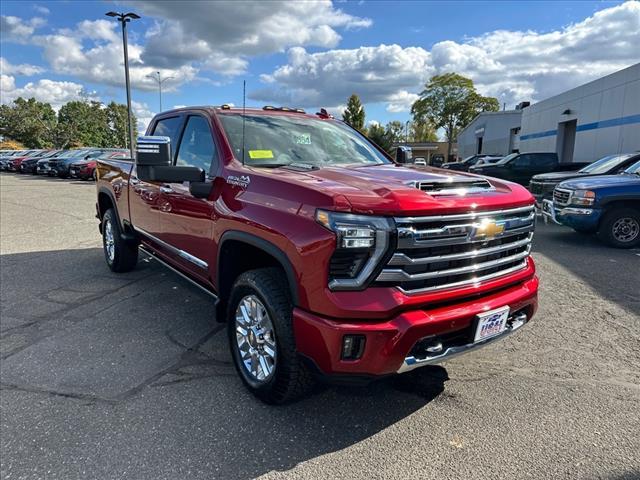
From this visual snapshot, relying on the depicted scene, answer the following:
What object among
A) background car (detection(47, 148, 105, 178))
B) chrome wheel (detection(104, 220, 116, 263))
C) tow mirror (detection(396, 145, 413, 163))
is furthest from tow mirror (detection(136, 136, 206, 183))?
background car (detection(47, 148, 105, 178))

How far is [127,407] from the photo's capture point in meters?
3.03

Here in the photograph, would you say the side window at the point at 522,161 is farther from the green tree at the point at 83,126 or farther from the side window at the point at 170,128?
the green tree at the point at 83,126

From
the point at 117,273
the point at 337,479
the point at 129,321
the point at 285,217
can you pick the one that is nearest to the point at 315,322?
the point at 285,217

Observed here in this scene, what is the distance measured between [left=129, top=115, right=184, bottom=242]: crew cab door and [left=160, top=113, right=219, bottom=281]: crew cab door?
150 mm

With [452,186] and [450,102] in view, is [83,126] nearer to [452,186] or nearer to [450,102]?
[450,102]

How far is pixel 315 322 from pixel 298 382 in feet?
1.75

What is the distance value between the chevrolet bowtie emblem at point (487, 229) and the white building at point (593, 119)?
20.5m

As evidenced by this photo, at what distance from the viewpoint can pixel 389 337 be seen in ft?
7.70

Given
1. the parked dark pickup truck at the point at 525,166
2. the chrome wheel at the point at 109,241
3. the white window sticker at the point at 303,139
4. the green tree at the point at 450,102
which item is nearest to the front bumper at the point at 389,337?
the white window sticker at the point at 303,139

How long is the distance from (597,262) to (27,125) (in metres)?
86.0

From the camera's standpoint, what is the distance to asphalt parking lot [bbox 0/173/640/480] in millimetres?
2500

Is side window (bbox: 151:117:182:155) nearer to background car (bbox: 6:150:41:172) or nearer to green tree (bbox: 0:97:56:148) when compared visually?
background car (bbox: 6:150:41:172)

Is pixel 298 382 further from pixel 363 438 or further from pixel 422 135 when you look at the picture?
pixel 422 135

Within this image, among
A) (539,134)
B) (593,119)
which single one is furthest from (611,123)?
(539,134)
